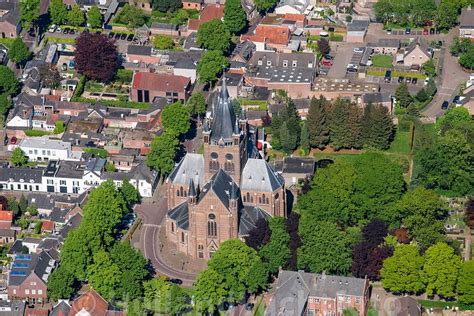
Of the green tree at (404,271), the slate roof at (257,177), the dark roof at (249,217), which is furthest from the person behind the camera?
the slate roof at (257,177)

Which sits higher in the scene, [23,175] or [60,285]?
[23,175]

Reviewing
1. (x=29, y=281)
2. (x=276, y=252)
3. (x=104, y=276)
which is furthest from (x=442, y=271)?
(x=29, y=281)

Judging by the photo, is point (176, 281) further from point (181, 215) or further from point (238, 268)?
point (181, 215)

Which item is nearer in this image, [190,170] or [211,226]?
[211,226]

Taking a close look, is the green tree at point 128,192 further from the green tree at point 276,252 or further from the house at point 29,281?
the green tree at point 276,252

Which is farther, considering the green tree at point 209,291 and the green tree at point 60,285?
the green tree at point 60,285

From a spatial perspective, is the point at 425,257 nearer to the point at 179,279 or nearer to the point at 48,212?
the point at 179,279

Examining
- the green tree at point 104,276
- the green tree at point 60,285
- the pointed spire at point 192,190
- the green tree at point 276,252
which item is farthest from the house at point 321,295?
the green tree at point 60,285
